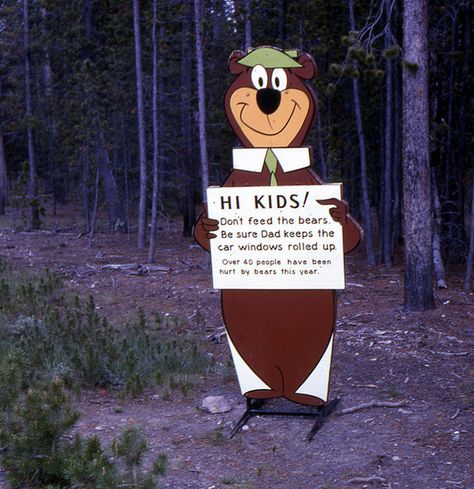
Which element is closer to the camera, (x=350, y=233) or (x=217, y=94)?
(x=350, y=233)

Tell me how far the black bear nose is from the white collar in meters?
0.35

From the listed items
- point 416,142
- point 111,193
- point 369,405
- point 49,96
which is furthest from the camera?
point 49,96

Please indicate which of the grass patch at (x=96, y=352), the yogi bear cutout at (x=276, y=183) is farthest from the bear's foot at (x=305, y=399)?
the grass patch at (x=96, y=352)

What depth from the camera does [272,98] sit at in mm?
6980

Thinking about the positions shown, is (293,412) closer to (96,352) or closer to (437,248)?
(96,352)

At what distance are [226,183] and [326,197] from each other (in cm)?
96

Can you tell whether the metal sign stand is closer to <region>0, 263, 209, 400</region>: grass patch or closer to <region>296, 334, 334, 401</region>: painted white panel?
<region>296, 334, 334, 401</region>: painted white panel

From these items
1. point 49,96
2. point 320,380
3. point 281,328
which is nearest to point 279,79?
point 281,328

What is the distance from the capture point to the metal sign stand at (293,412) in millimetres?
7136

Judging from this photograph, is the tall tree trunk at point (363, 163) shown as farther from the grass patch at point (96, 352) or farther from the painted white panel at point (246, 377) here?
the painted white panel at point (246, 377)

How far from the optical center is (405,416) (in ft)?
23.9

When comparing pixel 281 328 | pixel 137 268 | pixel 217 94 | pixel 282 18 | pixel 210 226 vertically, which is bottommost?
pixel 137 268

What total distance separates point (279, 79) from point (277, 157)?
686 millimetres

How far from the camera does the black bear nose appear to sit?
697cm
